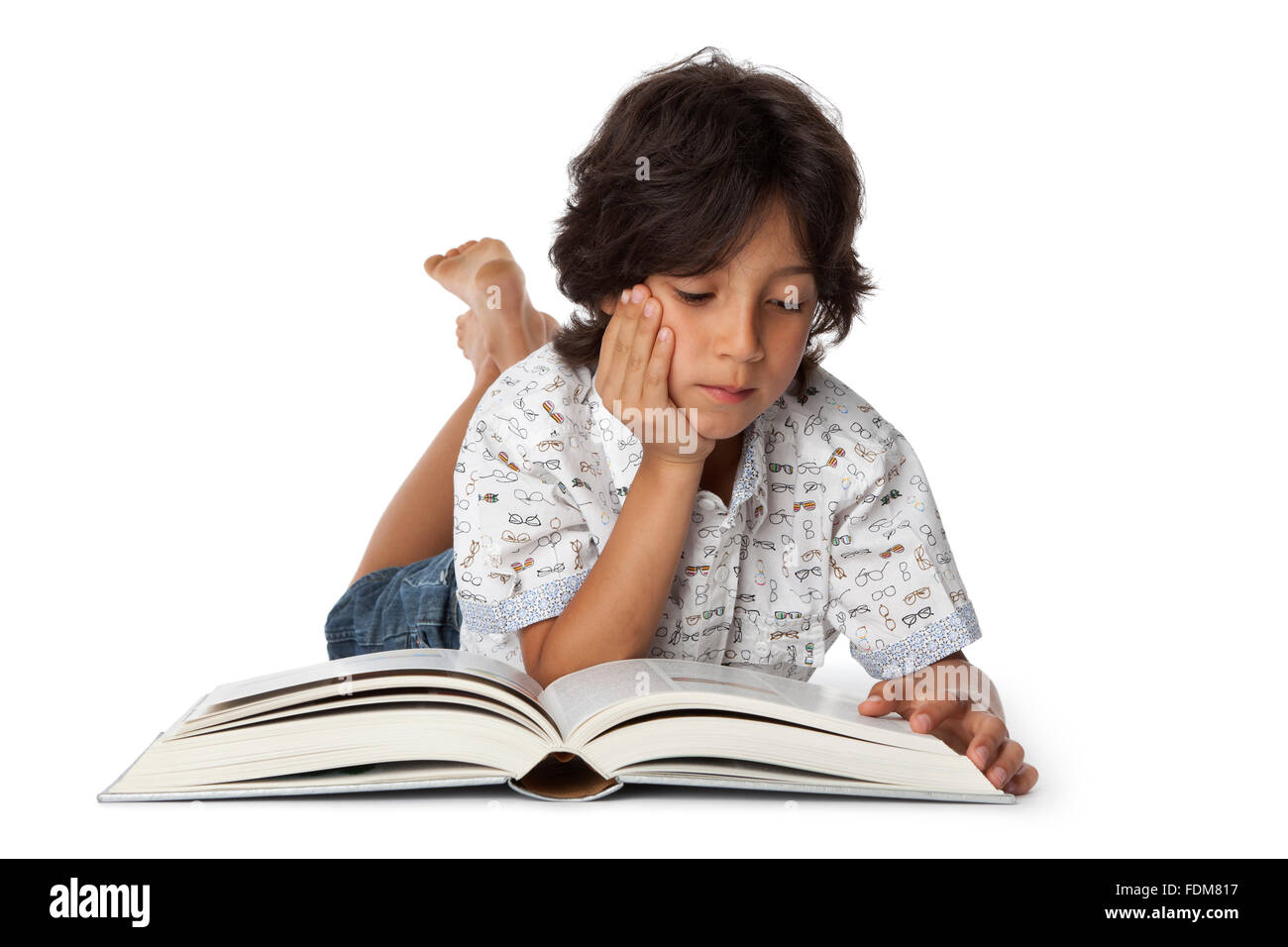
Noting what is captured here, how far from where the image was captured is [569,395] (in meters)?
1.99

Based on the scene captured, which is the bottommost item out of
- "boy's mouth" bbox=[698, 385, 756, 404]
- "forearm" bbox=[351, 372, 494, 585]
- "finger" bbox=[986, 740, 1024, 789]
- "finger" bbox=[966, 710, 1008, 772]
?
"finger" bbox=[986, 740, 1024, 789]

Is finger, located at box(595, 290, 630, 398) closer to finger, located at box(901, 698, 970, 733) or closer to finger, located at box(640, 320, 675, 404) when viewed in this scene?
finger, located at box(640, 320, 675, 404)

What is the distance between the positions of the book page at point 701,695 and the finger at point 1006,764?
69 mm

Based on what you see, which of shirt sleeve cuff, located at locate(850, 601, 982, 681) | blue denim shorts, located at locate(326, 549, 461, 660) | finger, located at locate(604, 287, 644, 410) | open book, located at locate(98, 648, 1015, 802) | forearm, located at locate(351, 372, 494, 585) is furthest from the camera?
forearm, located at locate(351, 372, 494, 585)

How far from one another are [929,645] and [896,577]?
0.36ft

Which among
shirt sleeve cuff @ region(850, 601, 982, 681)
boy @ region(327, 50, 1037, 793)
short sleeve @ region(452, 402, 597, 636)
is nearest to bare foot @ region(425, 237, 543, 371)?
boy @ region(327, 50, 1037, 793)

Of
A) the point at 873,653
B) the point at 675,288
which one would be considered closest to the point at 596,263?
the point at 675,288

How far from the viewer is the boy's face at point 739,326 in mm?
1725

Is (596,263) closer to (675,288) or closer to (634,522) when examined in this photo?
(675,288)

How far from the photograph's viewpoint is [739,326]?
1712 millimetres

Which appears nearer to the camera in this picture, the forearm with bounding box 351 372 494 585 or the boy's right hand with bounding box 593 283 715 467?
the boy's right hand with bounding box 593 283 715 467

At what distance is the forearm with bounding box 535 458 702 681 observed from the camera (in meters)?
1.76

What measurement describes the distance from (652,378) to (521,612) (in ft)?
1.20

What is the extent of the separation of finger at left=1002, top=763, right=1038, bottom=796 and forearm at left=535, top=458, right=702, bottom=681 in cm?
48
